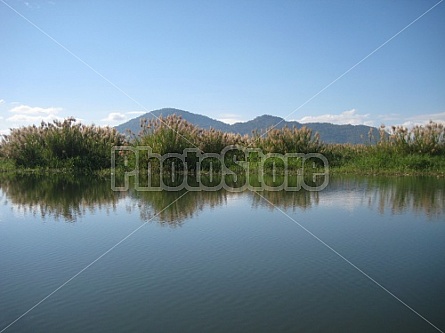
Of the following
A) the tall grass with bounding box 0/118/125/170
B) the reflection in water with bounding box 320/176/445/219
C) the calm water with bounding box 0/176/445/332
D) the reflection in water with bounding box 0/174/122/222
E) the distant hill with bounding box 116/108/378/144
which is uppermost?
the distant hill with bounding box 116/108/378/144

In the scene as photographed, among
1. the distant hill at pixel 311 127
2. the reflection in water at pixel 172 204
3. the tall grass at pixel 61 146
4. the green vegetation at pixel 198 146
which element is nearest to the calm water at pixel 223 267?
the reflection in water at pixel 172 204

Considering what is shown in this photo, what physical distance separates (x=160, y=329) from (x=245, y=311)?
0.77 m

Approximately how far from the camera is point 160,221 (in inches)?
311

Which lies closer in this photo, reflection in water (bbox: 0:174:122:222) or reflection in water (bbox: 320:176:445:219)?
reflection in water (bbox: 320:176:445:219)

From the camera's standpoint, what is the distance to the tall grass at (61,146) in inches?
828

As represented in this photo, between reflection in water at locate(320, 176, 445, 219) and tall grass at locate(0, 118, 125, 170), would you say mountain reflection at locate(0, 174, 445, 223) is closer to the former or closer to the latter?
reflection in water at locate(320, 176, 445, 219)

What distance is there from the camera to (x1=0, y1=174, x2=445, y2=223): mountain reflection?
8.83 meters

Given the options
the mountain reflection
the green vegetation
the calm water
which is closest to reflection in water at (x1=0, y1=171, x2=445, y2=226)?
the mountain reflection

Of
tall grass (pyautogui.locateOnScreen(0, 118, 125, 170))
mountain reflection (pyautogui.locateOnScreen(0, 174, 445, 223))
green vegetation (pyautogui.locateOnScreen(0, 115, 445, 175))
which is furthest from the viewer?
tall grass (pyautogui.locateOnScreen(0, 118, 125, 170))

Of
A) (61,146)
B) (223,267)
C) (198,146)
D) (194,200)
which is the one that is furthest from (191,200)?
(61,146)

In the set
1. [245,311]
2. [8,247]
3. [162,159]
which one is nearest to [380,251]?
[245,311]

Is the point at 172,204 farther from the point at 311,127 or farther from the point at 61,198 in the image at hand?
the point at 311,127

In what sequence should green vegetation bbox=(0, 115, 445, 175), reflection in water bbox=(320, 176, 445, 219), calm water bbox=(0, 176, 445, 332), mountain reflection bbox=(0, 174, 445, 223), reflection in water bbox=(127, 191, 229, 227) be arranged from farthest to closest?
green vegetation bbox=(0, 115, 445, 175), reflection in water bbox=(320, 176, 445, 219), mountain reflection bbox=(0, 174, 445, 223), reflection in water bbox=(127, 191, 229, 227), calm water bbox=(0, 176, 445, 332)

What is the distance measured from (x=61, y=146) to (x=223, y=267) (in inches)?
711
